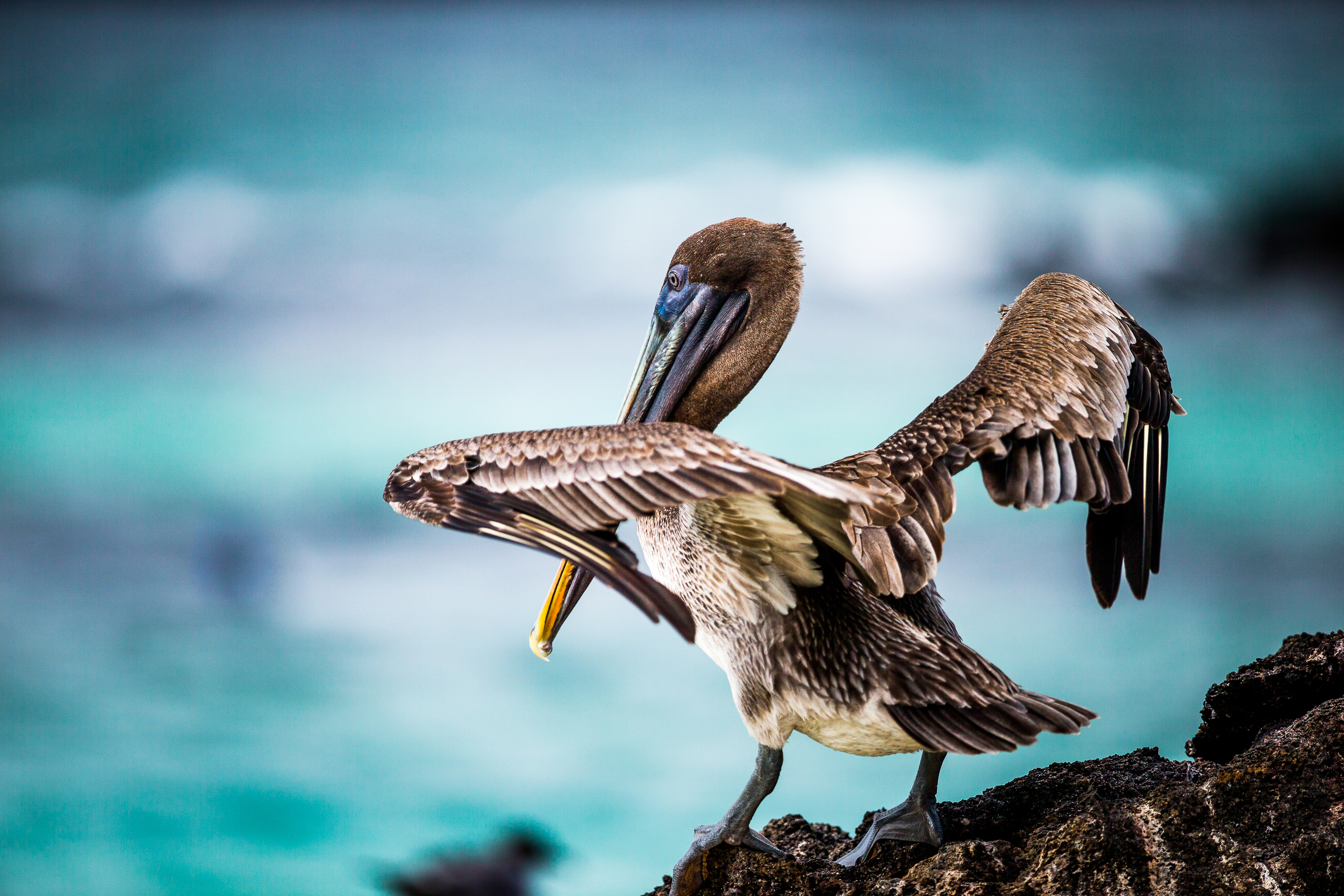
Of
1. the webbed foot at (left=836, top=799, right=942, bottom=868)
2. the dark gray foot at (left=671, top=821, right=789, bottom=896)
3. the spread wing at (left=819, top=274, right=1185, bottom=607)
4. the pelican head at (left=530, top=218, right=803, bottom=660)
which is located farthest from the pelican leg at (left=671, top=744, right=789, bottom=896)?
the pelican head at (left=530, top=218, right=803, bottom=660)

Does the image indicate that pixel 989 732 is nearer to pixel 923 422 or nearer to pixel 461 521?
pixel 923 422

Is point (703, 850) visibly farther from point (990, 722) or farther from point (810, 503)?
point (810, 503)

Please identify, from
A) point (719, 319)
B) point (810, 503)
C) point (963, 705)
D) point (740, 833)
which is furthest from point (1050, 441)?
point (740, 833)

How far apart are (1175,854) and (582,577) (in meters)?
1.55

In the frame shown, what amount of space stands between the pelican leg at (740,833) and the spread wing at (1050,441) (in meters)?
0.57

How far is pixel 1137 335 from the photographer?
3.49 m

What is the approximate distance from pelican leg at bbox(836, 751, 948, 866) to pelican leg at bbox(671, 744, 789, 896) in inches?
8.5

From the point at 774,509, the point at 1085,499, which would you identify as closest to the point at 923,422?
the point at 1085,499

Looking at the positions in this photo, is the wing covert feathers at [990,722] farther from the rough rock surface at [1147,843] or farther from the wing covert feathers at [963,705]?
the rough rock surface at [1147,843]

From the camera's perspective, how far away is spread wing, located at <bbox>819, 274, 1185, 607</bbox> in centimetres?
268

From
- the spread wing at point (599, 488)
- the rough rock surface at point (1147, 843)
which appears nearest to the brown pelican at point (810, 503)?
the spread wing at point (599, 488)

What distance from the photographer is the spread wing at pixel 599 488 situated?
2080mm

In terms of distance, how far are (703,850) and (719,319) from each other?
145 centimetres

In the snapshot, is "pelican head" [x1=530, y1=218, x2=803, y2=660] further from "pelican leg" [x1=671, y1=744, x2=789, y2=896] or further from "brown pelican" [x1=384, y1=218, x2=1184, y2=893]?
"pelican leg" [x1=671, y1=744, x2=789, y2=896]
